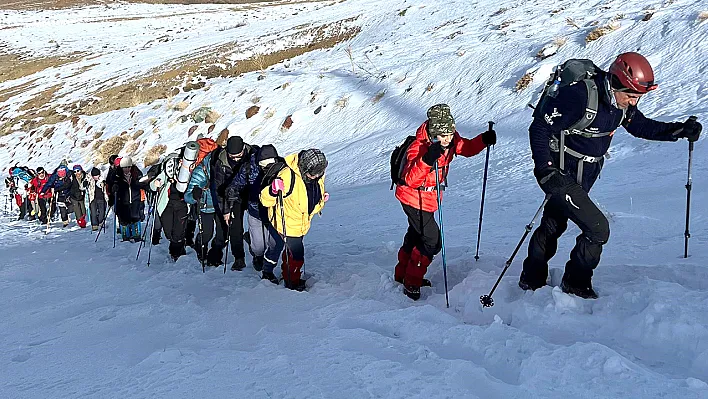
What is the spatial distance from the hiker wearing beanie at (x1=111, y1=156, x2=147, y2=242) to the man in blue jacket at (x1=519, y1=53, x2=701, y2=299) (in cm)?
761

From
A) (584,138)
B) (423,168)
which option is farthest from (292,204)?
(584,138)

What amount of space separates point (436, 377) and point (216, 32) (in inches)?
1747

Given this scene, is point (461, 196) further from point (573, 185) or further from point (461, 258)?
point (573, 185)

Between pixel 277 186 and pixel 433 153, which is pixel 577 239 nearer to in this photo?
pixel 433 153

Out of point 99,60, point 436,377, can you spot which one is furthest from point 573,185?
point 99,60

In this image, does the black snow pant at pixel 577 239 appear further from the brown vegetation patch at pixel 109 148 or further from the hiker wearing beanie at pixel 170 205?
the brown vegetation patch at pixel 109 148

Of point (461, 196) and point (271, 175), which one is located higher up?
point (271, 175)

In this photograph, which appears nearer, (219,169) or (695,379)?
(695,379)

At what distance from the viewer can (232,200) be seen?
5.88m

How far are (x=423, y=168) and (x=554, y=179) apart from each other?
121 centimetres

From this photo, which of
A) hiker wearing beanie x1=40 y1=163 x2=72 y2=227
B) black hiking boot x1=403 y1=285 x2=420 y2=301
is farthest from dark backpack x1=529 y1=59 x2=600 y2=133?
hiker wearing beanie x1=40 y1=163 x2=72 y2=227

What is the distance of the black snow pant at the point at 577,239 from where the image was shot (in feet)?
12.1

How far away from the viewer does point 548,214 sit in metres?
4.16

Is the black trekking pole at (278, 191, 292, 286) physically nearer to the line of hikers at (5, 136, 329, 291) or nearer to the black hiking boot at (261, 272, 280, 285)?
the line of hikers at (5, 136, 329, 291)
